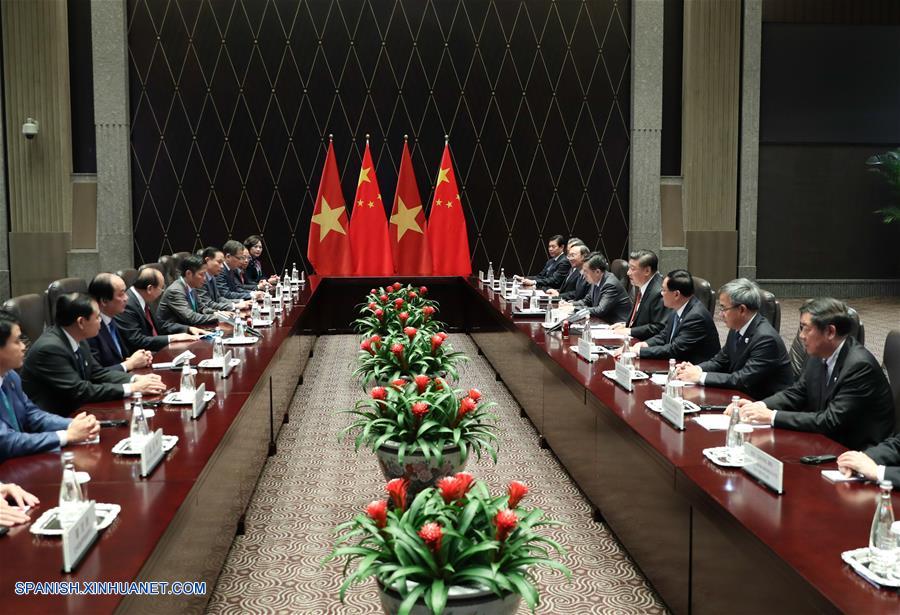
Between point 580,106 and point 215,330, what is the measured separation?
6.42 meters

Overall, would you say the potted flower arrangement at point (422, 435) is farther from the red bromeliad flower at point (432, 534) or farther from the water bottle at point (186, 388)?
the red bromeliad flower at point (432, 534)

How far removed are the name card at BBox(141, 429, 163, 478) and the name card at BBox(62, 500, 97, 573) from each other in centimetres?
43

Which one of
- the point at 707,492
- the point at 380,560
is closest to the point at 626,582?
the point at 707,492

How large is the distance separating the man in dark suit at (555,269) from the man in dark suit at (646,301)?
285 centimetres

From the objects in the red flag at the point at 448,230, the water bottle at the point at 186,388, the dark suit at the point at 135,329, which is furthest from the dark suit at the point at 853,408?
the red flag at the point at 448,230

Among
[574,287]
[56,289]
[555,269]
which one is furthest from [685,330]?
[555,269]

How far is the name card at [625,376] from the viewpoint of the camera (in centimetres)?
386

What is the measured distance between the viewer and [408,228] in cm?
1030

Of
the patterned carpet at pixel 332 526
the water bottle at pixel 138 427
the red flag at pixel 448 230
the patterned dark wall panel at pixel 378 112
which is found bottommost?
the patterned carpet at pixel 332 526

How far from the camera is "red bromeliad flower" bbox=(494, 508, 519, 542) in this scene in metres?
2.06

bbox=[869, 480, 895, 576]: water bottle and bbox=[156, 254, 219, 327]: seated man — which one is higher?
bbox=[156, 254, 219, 327]: seated man

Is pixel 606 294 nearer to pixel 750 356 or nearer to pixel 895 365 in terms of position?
pixel 750 356

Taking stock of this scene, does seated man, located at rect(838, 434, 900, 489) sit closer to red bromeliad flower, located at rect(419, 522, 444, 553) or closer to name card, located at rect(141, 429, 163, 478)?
red bromeliad flower, located at rect(419, 522, 444, 553)

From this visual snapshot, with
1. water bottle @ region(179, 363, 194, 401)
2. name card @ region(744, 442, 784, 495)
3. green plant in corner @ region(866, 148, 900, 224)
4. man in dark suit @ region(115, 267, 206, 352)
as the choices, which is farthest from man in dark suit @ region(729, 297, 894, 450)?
green plant in corner @ region(866, 148, 900, 224)
